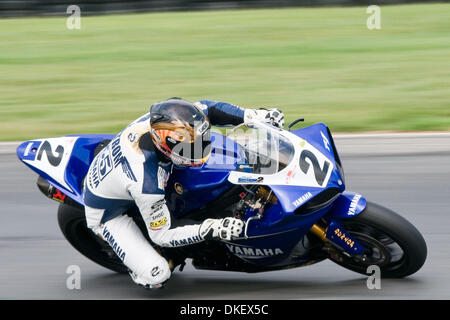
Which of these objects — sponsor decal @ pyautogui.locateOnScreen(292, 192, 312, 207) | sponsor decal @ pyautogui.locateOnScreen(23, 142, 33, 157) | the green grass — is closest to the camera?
sponsor decal @ pyautogui.locateOnScreen(292, 192, 312, 207)

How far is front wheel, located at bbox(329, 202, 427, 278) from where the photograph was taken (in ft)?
12.9

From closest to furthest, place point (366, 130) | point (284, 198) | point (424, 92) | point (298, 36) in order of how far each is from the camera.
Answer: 1. point (284, 198)
2. point (366, 130)
3. point (424, 92)
4. point (298, 36)

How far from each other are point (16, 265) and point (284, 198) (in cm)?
220

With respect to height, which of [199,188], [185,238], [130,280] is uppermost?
[199,188]

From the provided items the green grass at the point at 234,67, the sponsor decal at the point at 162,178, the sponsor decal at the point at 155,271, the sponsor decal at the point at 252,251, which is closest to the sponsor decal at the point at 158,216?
the sponsor decal at the point at 162,178

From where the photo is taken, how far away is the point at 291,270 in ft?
15.5

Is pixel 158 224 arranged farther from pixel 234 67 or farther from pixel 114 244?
pixel 234 67

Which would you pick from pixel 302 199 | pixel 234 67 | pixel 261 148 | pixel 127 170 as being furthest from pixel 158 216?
pixel 234 67

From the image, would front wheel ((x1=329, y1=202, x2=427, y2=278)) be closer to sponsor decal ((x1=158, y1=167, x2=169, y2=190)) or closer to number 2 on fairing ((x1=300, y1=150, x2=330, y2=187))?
number 2 on fairing ((x1=300, y1=150, x2=330, y2=187))

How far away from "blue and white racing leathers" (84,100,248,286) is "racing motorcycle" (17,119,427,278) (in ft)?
0.49

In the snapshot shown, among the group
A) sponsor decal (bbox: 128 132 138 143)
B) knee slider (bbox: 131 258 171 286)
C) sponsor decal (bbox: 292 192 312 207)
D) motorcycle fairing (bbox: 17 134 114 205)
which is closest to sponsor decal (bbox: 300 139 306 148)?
sponsor decal (bbox: 292 192 312 207)

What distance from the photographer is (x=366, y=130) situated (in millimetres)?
7625
